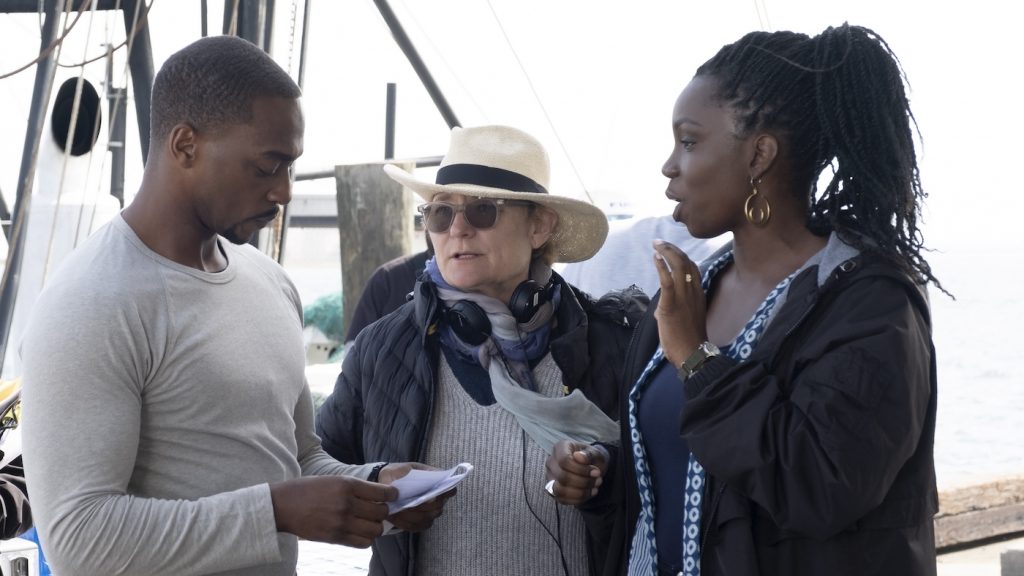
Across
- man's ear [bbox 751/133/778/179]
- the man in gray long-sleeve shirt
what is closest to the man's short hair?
the man in gray long-sleeve shirt

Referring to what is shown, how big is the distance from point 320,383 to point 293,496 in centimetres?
707

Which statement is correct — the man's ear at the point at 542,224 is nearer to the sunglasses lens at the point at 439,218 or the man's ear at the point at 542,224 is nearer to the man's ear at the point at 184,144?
the sunglasses lens at the point at 439,218

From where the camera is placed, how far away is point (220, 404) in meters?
2.19

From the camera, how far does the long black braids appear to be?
2.16 metres

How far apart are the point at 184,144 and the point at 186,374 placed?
43 centimetres

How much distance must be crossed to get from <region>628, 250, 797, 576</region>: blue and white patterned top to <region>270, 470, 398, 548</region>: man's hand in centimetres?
56

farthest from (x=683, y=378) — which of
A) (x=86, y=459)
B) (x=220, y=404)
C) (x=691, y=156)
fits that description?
(x=86, y=459)

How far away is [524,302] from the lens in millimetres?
3025

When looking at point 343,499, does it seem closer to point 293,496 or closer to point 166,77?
point 293,496

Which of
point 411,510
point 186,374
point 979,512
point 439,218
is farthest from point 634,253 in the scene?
point 979,512

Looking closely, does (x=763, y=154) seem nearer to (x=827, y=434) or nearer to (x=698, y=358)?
(x=698, y=358)

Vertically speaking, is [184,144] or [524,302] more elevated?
[184,144]

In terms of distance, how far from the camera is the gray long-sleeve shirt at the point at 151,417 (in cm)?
196

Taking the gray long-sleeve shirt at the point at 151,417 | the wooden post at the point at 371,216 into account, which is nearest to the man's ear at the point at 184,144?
the gray long-sleeve shirt at the point at 151,417
